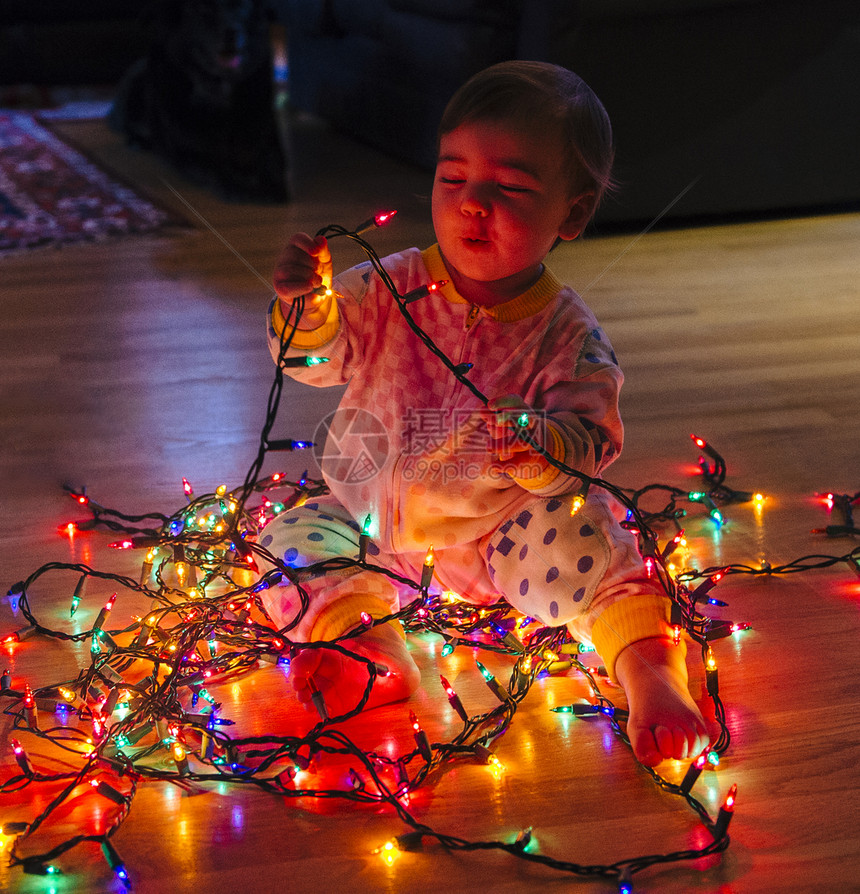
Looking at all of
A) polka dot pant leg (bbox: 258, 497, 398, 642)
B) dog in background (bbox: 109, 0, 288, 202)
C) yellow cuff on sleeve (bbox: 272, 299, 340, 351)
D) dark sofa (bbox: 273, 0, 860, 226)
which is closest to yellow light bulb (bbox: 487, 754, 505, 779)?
polka dot pant leg (bbox: 258, 497, 398, 642)

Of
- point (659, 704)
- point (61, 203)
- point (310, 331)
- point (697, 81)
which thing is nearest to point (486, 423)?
point (310, 331)

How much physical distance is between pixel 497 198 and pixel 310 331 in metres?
0.21

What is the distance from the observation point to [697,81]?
2307 millimetres

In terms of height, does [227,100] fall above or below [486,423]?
above

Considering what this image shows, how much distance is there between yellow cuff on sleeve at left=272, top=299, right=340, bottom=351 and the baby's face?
0.12 m

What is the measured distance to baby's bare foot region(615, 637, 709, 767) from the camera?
32.1 inches

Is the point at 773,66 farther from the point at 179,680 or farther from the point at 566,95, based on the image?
the point at 179,680

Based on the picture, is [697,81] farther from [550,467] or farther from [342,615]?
[342,615]

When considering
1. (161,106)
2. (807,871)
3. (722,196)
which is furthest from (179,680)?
(161,106)

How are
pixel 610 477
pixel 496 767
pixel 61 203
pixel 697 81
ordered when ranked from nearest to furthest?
pixel 496 767 → pixel 610 477 → pixel 697 81 → pixel 61 203

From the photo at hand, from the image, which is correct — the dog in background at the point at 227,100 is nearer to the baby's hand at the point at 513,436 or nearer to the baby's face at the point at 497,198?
the baby's face at the point at 497,198

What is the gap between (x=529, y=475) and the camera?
909mm

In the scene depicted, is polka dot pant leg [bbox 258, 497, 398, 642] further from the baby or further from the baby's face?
the baby's face

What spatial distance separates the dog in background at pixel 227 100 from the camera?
2693 mm
